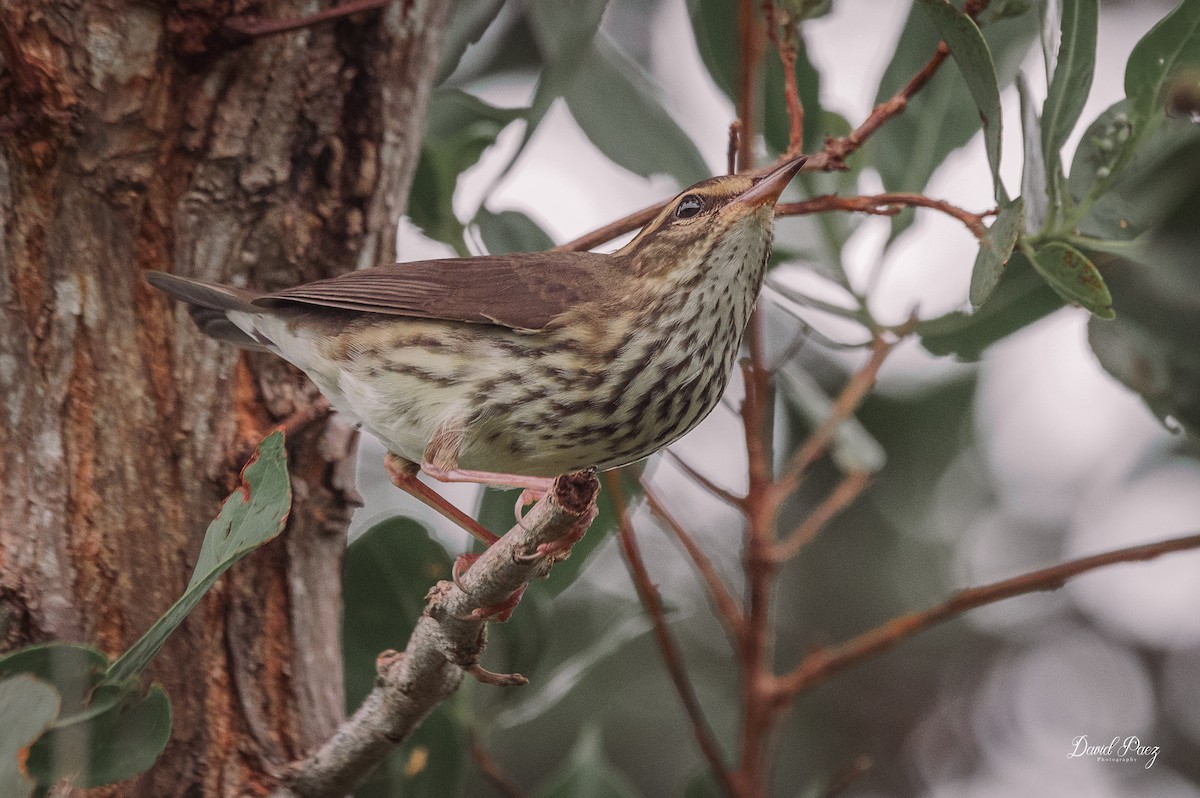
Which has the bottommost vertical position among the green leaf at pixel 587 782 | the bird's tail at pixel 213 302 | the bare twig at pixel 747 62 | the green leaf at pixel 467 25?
the green leaf at pixel 587 782

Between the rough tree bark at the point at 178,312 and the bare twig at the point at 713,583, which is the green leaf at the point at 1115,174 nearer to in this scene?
the bare twig at the point at 713,583

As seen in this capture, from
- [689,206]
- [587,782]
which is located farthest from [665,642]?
[689,206]

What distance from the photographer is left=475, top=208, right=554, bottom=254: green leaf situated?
3680 millimetres

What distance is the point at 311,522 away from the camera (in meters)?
3.15

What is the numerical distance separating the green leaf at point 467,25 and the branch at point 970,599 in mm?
1973

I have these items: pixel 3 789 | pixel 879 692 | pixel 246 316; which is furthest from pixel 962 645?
pixel 3 789

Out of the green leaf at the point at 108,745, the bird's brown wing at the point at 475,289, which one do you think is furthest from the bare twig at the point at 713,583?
the green leaf at the point at 108,745

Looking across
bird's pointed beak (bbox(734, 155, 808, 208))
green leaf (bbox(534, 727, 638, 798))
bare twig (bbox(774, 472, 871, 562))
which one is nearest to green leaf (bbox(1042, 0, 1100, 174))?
bird's pointed beak (bbox(734, 155, 808, 208))

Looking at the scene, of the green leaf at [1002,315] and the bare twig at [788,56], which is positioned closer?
the bare twig at [788,56]

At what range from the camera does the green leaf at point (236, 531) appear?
2.15 m

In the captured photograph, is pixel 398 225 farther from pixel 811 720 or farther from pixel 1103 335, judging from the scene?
pixel 811 720

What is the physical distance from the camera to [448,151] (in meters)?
3.44

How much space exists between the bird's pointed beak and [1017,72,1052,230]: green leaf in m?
0.49

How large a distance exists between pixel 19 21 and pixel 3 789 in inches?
62.4
